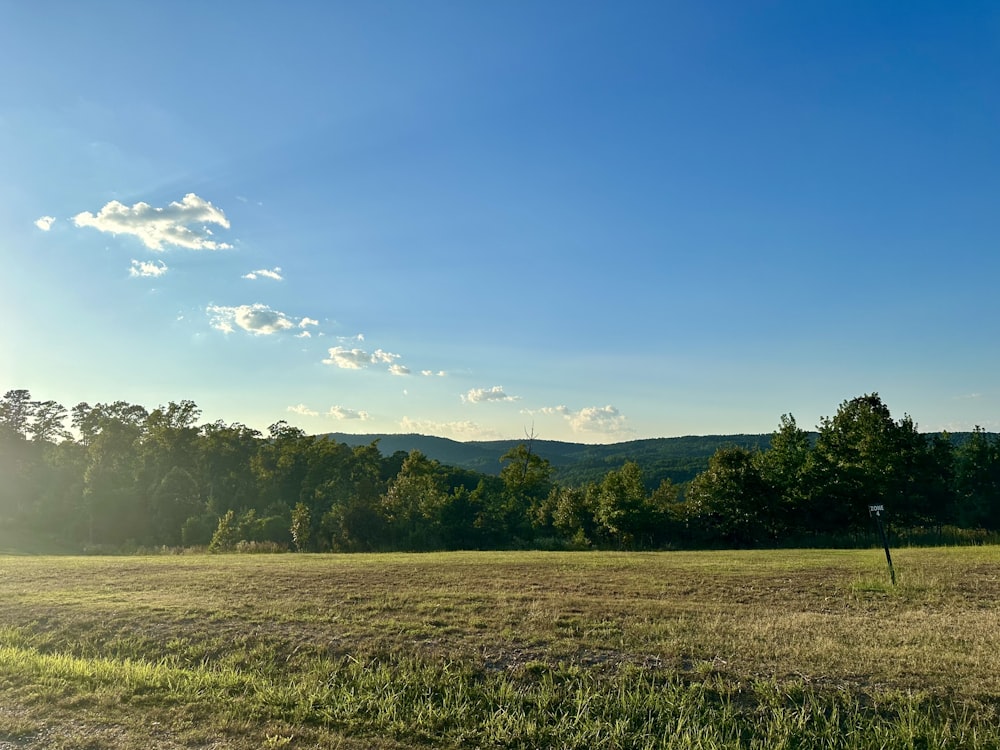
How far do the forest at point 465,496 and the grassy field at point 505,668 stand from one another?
34.7 metres

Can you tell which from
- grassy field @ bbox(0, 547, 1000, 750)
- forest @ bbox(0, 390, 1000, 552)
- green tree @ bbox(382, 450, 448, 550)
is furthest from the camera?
green tree @ bbox(382, 450, 448, 550)

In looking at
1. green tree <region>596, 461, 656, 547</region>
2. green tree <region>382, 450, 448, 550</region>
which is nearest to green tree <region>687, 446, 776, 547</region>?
green tree <region>596, 461, 656, 547</region>

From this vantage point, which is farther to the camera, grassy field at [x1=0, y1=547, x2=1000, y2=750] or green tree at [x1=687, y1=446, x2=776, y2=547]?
green tree at [x1=687, y1=446, x2=776, y2=547]

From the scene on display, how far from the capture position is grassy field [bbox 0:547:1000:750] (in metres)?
7.07

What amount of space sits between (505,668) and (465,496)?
2055 inches

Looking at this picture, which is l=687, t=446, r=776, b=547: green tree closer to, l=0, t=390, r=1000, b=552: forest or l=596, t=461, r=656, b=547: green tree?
l=0, t=390, r=1000, b=552: forest

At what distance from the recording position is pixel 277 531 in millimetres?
60219

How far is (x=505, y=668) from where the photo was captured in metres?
9.14

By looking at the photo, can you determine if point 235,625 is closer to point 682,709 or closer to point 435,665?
point 435,665

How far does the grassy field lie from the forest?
1367 inches

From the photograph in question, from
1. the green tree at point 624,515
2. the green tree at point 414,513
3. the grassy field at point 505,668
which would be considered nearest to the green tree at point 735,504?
the green tree at point 624,515

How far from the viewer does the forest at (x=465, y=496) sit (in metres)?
51.7

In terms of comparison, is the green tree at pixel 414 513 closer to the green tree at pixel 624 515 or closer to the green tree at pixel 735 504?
the green tree at pixel 624 515

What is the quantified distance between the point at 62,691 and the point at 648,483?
12002cm
